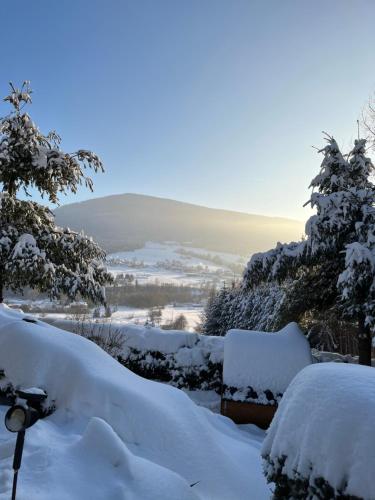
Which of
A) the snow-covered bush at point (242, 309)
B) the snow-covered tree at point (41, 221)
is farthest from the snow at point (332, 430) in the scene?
the snow-covered bush at point (242, 309)

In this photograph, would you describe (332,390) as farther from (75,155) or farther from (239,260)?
(239,260)

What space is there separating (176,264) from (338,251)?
107 metres

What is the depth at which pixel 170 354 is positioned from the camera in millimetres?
9336

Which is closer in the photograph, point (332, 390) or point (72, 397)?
point (332, 390)

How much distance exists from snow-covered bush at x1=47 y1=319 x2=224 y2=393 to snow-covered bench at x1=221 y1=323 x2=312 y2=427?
137 cm

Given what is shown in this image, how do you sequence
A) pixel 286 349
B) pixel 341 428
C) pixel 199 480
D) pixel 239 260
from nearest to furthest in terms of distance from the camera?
1. pixel 341 428
2. pixel 199 480
3. pixel 286 349
4. pixel 239 260

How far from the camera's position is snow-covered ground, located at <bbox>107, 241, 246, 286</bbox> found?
331 ft

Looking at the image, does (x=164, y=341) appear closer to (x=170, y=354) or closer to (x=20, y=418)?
(x=170, y=354)

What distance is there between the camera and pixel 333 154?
815cm

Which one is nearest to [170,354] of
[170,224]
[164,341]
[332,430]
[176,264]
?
[164,341]

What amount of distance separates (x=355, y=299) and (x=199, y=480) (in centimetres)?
471

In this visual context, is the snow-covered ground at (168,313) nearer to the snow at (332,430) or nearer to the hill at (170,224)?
the hill at (170,224)

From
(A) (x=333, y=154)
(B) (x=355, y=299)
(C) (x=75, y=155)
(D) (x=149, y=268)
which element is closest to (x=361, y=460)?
(B) (x=355, y=299)

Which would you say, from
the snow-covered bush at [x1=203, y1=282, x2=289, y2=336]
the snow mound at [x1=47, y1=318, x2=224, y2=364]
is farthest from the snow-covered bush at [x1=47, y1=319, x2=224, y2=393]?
the snow-covered bush at [x1=203, y1=282, x2=289, y2=336]
